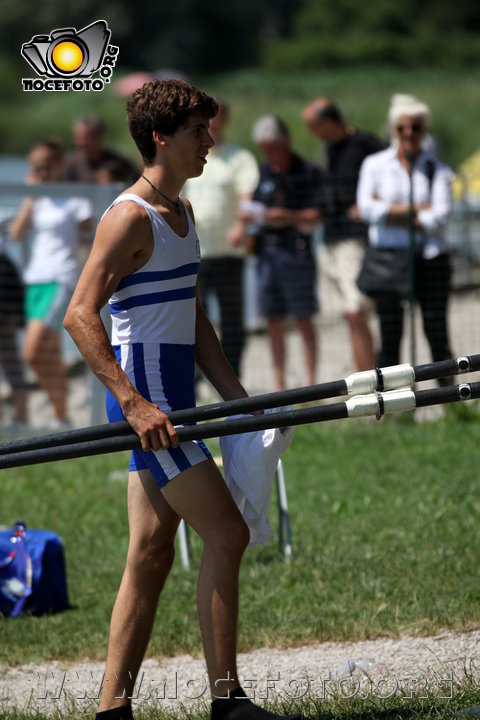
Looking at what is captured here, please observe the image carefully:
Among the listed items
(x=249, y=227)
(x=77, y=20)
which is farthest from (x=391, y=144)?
(x=77, y=20)

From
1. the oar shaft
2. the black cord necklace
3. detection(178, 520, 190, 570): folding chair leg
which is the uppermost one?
the black cord necklace

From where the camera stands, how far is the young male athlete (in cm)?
405

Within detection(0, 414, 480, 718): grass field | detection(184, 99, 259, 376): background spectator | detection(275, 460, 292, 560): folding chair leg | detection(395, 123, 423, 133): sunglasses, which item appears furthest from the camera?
detection(184, 99, 259, 376): background spectator

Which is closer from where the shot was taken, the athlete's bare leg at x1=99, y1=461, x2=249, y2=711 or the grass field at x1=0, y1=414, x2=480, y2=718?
the athlete's bare leg at x1=99, y1=461, x2=249, y2=711

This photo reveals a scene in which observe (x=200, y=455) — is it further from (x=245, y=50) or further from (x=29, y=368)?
(x=245, y=50)

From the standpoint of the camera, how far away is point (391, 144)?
9555 millimetres

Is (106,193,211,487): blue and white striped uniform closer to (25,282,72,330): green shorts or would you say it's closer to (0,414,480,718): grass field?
(0,414,480,718): grass field

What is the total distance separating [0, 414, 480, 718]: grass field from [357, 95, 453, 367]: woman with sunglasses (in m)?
0.77

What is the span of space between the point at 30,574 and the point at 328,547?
5.24ft

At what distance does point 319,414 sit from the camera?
13.0 ft

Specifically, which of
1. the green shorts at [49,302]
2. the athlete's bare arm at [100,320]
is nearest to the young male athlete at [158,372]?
the athlete's bare arm at [100,320]

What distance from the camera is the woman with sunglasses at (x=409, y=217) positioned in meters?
9.06

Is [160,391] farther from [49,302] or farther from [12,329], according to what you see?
[12,329]

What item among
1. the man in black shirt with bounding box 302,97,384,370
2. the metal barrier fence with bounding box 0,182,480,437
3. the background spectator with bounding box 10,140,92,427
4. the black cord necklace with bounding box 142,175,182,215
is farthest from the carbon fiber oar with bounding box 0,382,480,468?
the background spectator with bounding box 10,140,92,427
